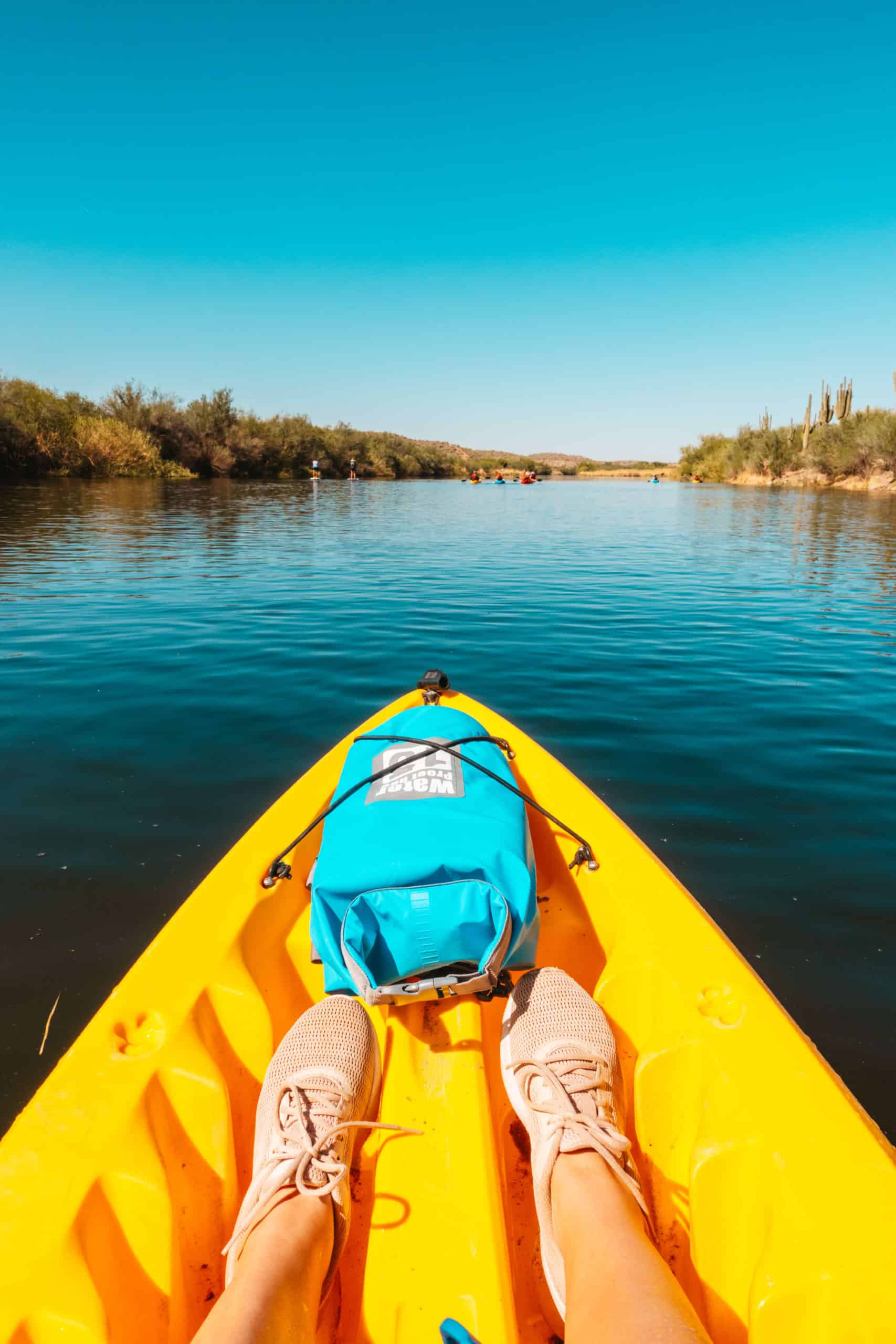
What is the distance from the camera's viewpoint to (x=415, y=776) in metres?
2.03

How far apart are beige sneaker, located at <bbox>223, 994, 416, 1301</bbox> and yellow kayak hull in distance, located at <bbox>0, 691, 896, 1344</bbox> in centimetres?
14

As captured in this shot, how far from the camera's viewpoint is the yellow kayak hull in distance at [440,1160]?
113 centimetres

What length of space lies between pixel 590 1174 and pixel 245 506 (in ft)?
79.2

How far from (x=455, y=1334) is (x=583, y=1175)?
0.37 metres

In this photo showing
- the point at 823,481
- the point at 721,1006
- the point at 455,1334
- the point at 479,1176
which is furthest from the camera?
the point at 823,481

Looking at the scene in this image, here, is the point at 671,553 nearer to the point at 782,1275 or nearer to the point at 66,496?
the point at 782,1275

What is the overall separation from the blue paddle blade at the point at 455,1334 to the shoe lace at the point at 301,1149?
1.05ft

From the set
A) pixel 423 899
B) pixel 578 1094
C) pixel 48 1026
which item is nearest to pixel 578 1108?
pixel 578 1094

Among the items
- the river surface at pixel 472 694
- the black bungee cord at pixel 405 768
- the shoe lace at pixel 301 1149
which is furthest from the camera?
the river surface at pixel 472 694

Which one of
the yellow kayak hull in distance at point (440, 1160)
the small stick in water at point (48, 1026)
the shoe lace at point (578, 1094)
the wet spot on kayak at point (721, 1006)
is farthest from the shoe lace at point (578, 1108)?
the small stick in water at point (48, 1026)

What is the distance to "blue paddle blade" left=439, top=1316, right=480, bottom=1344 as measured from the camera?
111 centimetres

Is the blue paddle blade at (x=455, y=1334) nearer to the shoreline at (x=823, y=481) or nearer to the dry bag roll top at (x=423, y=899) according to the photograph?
the dry bag roll top at (x=423, y=899)

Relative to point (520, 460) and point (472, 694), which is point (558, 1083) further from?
point (520, 460)

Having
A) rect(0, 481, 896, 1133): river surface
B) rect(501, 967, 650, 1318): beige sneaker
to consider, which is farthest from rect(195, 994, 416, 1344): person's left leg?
rect(0, 481, 896, 1133): river surface
